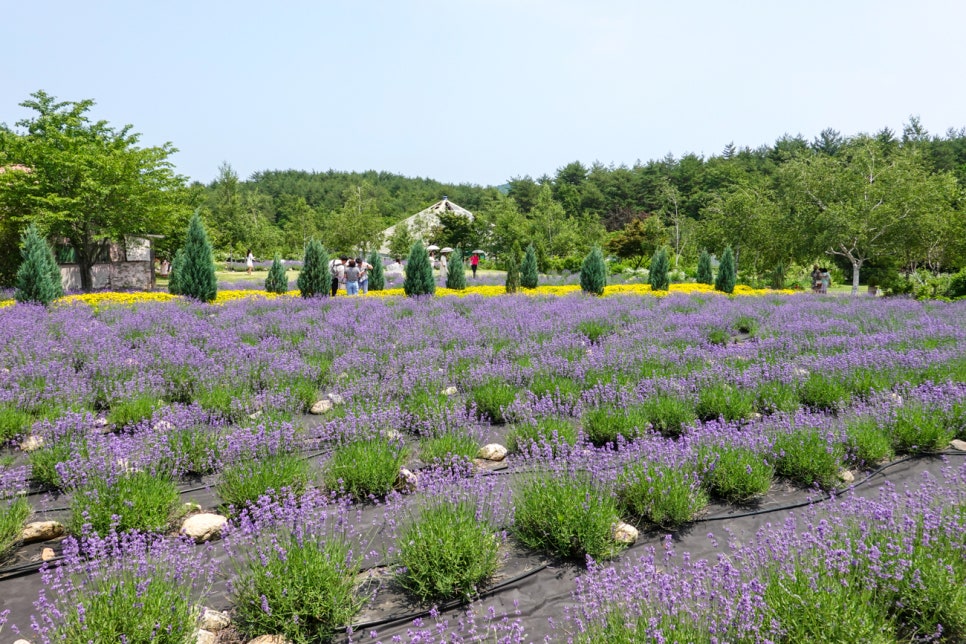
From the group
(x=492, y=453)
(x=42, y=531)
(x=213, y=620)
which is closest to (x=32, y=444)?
(x=42, y=531)

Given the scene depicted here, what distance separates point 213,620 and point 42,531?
166 cm

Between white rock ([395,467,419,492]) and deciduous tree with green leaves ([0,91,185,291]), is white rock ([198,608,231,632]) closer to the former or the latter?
white rock ([395,467,419,492])

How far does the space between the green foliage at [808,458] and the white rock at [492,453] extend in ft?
7.08

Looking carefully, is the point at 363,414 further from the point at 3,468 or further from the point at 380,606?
the point at 3,468

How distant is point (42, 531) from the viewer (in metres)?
3.42

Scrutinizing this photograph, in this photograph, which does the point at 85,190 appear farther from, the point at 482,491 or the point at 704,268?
the point at 704,268

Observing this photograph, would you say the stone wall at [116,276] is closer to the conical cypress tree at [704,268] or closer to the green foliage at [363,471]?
the green foliage at [363,471]

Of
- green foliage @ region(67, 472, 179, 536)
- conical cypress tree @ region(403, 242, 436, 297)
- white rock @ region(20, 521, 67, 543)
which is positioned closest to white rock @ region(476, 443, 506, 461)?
green foliage @ region(67, 472, 179, 536)

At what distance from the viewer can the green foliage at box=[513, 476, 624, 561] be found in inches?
123

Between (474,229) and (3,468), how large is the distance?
46.1m

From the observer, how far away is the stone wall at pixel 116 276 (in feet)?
64.7

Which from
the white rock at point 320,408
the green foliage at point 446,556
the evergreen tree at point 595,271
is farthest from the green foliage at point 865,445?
the evergreen tree at point 595,271

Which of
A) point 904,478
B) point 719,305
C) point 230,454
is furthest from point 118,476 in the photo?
point 719,305

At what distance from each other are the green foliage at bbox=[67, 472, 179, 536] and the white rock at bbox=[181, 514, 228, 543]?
13cm
